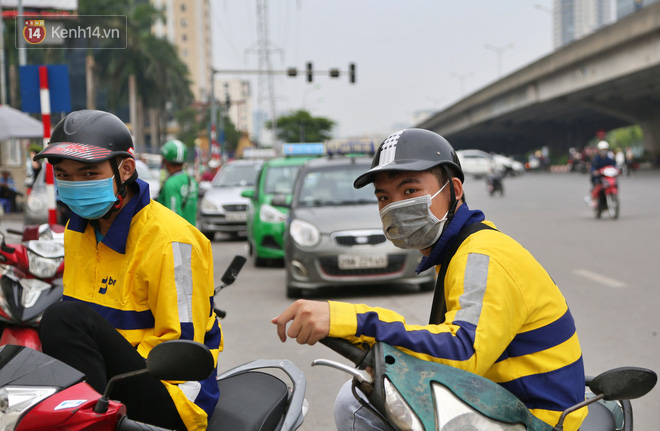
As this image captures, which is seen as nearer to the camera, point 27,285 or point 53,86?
point 27,285

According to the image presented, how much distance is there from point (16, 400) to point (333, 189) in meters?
8.04

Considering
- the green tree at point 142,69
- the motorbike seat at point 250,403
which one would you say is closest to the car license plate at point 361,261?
the motorbike seat at point 250,403

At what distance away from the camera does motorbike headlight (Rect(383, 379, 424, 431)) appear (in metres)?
1.83

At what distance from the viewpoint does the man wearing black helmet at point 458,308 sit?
6.24 feet

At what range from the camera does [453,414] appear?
6.09 ft

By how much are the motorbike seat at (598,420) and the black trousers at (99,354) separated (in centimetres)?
133

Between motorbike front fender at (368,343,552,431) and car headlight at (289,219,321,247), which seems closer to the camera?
motorbike front fender at (368,343,552,431)

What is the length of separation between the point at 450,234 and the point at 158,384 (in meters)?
1.03

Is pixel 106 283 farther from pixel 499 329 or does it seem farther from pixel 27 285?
pixel 27 285

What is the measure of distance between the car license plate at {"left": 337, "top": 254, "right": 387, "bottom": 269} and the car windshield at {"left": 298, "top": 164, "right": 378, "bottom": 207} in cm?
116

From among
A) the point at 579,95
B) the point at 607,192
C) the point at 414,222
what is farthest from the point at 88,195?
the point at 579,95

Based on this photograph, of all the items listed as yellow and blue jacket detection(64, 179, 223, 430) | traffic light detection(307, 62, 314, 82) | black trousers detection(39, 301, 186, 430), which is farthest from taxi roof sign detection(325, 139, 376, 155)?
traffic light detection(307, 62, 314, 82)

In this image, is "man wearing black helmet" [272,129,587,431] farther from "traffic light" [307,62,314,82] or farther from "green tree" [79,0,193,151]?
"green tree" [79,0,193,151]

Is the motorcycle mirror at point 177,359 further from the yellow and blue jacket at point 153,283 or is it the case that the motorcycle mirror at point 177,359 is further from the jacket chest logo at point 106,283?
the jacket chest logo at point 106,283
